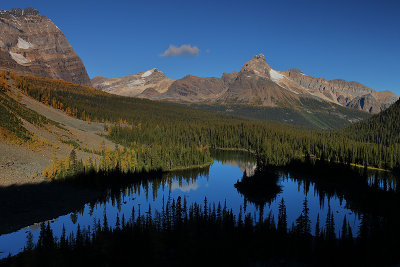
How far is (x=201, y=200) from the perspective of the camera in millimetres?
89750

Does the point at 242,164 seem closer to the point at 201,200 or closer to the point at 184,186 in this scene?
the point at 184,186

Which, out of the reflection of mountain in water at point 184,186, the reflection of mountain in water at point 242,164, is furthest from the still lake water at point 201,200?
the reflection of mountain in water at point 242,164

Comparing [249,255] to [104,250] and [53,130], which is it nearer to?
[104,250]

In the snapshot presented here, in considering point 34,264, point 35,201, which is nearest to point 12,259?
point 34,264

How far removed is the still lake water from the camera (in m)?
65.2

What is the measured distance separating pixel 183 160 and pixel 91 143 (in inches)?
1783

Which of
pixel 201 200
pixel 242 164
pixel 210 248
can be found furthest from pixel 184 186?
pixel 242 164

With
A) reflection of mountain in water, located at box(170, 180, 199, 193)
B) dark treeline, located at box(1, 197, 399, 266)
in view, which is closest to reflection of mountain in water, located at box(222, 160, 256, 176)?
reflection of mountain in water, located at box(170, 180, 199, 193)

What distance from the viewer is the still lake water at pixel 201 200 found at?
65.2 meters

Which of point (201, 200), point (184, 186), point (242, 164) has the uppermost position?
point (242, 164)

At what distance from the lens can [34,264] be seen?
4066cm

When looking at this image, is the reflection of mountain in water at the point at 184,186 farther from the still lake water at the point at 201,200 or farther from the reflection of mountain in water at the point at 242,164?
the reflection of mountain in water at the point at 242,164

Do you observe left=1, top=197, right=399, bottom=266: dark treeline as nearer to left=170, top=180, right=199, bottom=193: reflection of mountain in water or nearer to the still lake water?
the still lake water

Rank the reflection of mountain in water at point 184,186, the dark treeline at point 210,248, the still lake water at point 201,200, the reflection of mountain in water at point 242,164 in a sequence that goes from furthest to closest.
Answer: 1. the reflection of mountain in water at point 242,164
2. the reflection of mountain in water at point 184,186
3. the still lake water at point 201,200
4. the dark treeline at point 210,248
